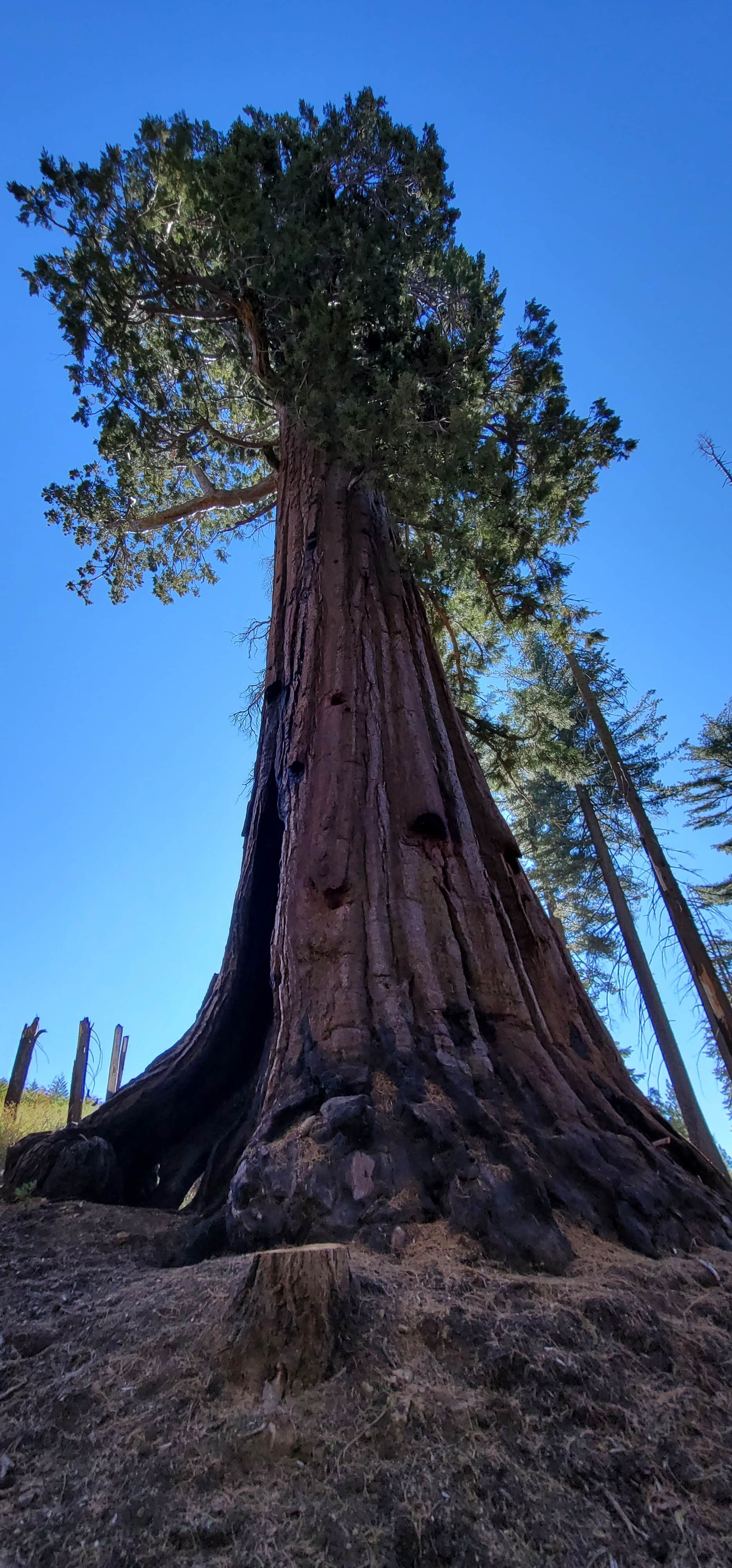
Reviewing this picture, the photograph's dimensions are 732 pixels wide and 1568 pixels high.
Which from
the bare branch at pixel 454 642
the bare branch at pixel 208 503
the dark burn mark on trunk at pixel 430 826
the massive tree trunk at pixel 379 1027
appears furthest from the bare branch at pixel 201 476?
the dark burn mark on trunk at pixel 430 826

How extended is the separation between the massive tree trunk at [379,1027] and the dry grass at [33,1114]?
4755mm

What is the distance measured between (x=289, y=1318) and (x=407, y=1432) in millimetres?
358

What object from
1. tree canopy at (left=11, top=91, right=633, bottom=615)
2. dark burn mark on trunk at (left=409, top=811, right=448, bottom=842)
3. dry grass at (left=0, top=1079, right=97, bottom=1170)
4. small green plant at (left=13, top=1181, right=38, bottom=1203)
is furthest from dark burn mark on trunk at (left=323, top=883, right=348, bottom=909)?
dry grass at (left=0, top=1079, right=97, bottom=1170)

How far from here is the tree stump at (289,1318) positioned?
4.91 feet

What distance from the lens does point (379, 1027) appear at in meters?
2.75

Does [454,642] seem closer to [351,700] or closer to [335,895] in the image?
[351,700]

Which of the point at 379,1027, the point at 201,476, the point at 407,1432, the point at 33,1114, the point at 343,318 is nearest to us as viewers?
the point at 407,1432

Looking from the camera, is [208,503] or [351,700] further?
[208,503]

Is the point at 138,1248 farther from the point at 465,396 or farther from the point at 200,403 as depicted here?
the point at 200,403

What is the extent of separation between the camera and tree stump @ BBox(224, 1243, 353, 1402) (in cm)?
150

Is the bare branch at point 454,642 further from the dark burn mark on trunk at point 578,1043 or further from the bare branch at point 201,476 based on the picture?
the dark burn mark on trunk at point 578,1043

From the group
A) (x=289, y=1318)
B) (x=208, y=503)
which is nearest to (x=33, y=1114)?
(x=208, y=503)

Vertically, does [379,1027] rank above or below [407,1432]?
above

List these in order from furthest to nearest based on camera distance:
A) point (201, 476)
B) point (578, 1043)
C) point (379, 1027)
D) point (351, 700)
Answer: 1. point (201, 476)
2. point (351, 700)
3. point (578, 1043)
4. point (379, 1027)
